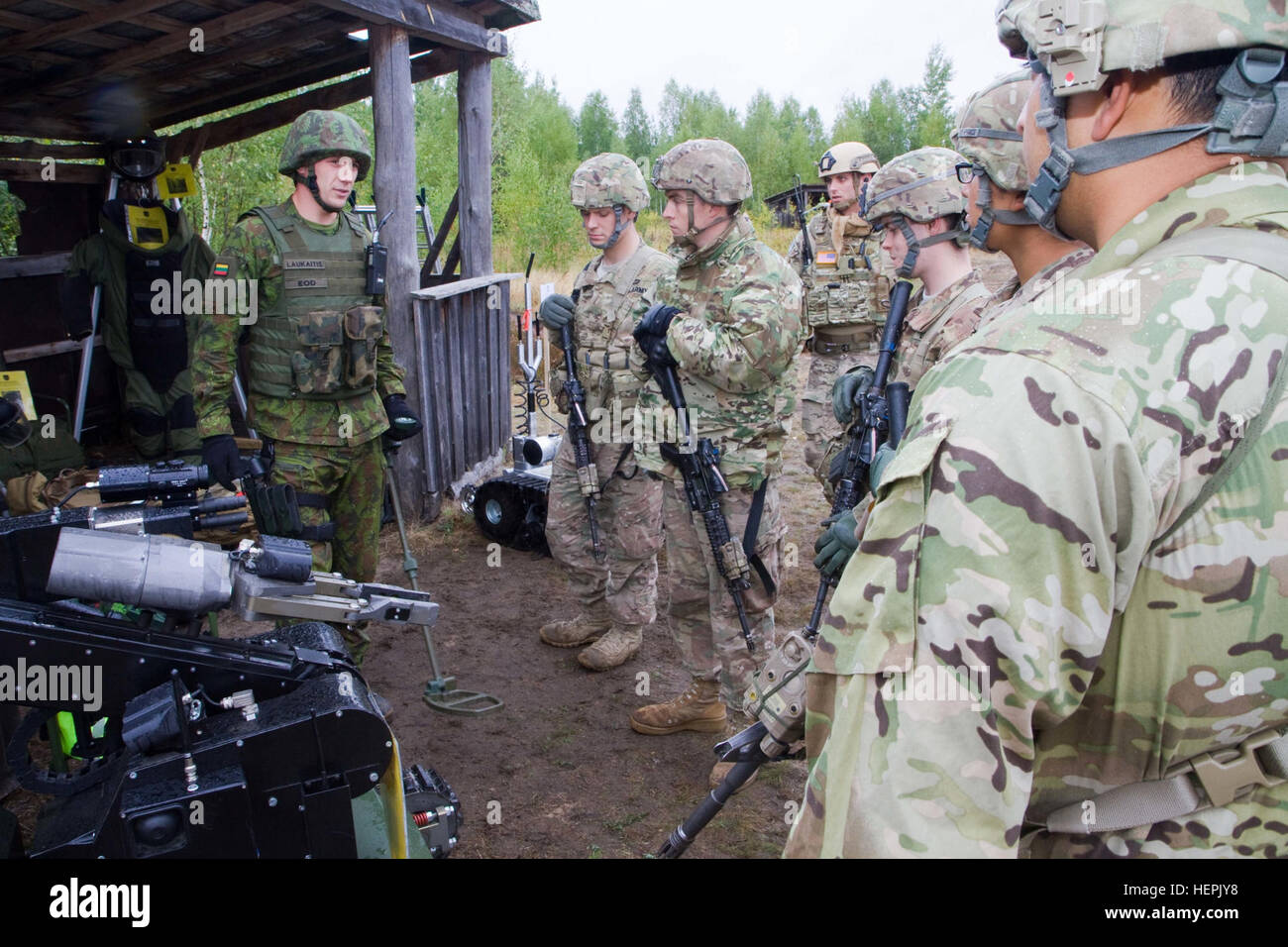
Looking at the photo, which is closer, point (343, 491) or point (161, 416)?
point (343, 491)

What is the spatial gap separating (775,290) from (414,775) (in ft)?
7.71

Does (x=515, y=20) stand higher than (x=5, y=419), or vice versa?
(x=515, y=20)

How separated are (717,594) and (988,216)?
2.35m

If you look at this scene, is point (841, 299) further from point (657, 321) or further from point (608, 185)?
point (657, 321)

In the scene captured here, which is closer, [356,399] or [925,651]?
Answer: [925,651]

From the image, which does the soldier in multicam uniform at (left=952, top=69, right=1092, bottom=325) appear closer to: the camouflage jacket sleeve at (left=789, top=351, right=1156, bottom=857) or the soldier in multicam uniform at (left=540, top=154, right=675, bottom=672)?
the camouflage jacket sleeve at (left=789, top=351, right=1156, bottom=857)

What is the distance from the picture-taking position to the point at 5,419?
11.7 ft

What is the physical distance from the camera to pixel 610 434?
4.93 meters

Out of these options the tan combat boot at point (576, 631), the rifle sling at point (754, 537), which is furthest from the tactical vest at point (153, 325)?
the rifle sling at point (754, 537)

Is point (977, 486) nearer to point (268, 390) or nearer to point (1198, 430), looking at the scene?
point (1198, 430)

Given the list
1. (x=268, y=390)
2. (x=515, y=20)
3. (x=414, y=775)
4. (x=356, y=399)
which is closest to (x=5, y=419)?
(x=268, y=390)

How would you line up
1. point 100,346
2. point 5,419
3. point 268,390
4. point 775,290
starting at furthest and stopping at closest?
point 100,346 → point 268,390 → point 775,290 → point 5,419

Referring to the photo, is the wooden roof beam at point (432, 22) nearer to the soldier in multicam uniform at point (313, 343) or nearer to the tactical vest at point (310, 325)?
the soldier in multicam uniform at point (313, 343)

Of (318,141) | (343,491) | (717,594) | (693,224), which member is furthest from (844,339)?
(318,141)
